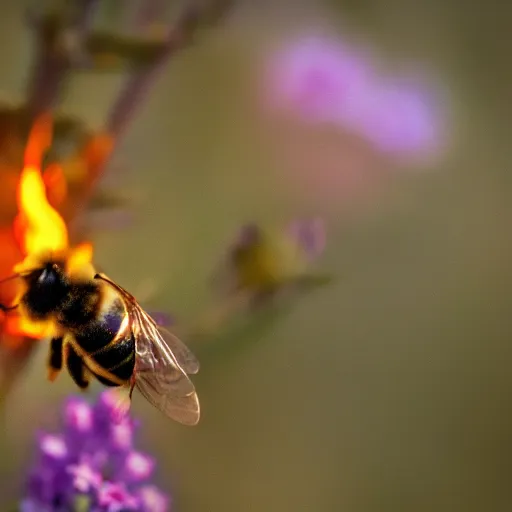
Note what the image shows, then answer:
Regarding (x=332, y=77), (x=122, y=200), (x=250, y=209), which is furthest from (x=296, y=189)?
(x=122, y=200)

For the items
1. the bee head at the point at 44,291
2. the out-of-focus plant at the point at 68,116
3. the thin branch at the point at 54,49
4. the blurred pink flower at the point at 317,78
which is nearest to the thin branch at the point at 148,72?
the out-of-focus plant at the point at 68,116

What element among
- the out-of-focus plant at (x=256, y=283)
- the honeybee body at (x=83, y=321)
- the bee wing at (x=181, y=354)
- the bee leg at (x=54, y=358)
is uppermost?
the out-of-focus plant at (x=256, y=283)

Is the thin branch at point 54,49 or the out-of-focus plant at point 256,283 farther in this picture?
the out-of-focus plant at point 256,283

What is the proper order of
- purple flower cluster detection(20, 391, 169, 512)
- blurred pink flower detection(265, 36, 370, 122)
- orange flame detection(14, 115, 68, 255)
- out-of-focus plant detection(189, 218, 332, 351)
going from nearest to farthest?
1. purple flower cluster detection(20, 391, 169, 512)
2. orange flame detection(14, 115, 68, 255)
3. out-of-focus plant detection(189, 218, 332, 351)
4. blurred pink flower detection(265, 36, 370, 122)

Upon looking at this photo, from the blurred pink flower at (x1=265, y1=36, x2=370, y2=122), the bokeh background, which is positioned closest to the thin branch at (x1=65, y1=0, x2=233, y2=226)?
the bokeh background

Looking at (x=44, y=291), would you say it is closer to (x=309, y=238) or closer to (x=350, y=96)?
(x=309, y=238)

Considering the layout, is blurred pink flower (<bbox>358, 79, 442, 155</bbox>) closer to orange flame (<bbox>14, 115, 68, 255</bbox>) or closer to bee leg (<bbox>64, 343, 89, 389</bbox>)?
orange flame (<bbox>14, 115, 68, 255</bbox>)

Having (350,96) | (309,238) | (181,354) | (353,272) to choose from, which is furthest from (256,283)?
(353,272)

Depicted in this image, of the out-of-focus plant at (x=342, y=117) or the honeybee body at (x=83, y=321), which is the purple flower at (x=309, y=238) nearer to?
the honeybee body at (x=83, y=321)
